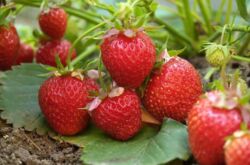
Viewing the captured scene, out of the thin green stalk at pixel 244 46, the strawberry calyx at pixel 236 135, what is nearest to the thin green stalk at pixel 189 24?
the thin green stalk at pixel 244 46

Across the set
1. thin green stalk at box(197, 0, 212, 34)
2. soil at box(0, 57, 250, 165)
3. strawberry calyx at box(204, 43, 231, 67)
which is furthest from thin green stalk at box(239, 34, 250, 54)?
soil at box(0, 57, 250, 165)

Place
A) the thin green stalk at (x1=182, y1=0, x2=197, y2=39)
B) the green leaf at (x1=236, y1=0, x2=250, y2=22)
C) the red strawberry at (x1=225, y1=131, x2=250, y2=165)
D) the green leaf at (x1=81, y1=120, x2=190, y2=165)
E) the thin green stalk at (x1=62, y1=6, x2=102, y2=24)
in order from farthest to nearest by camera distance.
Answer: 1. the thin green stalk at (x1=182, y1=0, x2=197, y2=39)
2. the thin green stalk at (x1=62, y1=6, x2=102, y2=24)
3. the green leaf at (x1=236, y1=0, x2=250, y2=22)
4. the green leaf at (x1=81, y1=120, x2=190, y2=165)
5. the red strawberry at (x1=225, y1=131, x2=250, y2=165)

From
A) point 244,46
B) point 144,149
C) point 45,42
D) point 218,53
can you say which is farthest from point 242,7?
point 45,42

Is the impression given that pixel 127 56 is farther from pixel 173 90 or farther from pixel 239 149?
pixel 239 149

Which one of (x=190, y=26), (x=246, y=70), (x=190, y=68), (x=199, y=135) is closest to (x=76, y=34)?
(x=190, y=26)

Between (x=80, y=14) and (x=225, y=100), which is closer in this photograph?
(x=225, y=100)

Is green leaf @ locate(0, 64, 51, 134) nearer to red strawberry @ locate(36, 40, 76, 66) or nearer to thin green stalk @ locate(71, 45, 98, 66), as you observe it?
red strawberry @ locate(36, 40, 76, 66)

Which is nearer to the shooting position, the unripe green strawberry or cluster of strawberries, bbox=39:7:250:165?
cluster of strawberries, bbox=39:7:250:165
